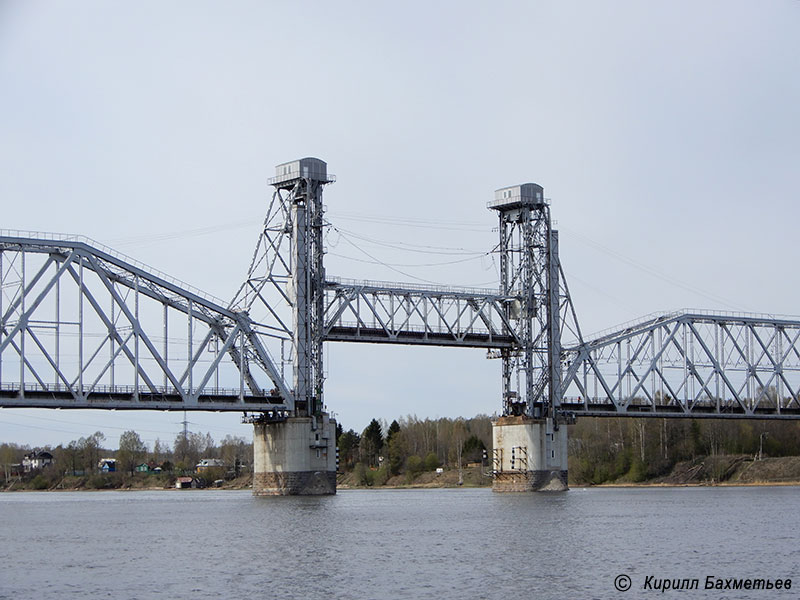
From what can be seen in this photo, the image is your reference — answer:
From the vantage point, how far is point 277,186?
4309 inches

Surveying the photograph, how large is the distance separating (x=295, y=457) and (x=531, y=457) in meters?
23.6

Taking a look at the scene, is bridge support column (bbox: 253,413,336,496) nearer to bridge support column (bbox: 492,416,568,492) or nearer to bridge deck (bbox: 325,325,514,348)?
bridge deck (bbox: 325,325,514,348)

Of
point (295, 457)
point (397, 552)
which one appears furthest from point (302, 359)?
point (397, 552)

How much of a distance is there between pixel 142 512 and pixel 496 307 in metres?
38.2

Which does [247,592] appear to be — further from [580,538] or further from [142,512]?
[142,512]

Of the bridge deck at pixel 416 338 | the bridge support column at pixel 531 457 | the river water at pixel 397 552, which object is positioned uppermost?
the bridge deck at pixel 416 338

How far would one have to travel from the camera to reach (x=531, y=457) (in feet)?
383

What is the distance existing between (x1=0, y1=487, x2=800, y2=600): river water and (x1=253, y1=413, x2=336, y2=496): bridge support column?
1399cm

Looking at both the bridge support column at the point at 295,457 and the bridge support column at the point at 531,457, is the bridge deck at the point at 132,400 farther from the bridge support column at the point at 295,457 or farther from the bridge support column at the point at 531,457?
the bridge support column at the point at 531,457

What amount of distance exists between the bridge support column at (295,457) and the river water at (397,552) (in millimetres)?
13990

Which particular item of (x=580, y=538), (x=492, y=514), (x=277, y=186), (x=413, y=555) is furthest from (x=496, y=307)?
(x=413, y=555)

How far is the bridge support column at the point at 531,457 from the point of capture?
11625 centimetres

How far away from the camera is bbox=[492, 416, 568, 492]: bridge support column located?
4577 inches

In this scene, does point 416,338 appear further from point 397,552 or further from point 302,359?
point 397,552
